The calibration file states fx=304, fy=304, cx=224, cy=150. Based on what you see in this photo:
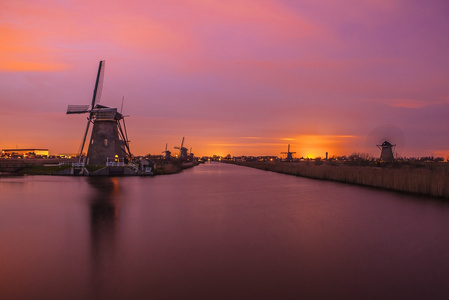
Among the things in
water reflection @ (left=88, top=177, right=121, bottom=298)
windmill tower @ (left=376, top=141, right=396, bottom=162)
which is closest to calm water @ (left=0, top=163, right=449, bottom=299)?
water reflection @ (left=88, top=177, right=121, bottom=298)

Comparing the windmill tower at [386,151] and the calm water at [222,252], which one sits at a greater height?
the windmill tower at [386,151]

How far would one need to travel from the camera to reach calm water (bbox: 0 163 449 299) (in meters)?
5.86

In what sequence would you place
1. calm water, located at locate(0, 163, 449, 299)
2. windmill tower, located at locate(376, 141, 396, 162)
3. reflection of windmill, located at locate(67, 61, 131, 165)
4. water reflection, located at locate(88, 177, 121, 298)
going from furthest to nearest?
windmill tower, located at locate(376, 141, 396, 162)
reflection of windmill, located at locate(67, 61, 131, 165)
water reflection, located at locate(88, 177, 121, 298)
calm water, located at locate(0, 163, 449, 299)

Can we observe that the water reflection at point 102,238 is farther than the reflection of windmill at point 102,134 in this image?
No

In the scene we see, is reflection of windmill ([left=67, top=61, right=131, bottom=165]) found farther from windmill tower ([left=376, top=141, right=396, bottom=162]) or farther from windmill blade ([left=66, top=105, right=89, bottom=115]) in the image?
windmill tower ([left=376, top=141, right=396, bottom=162])

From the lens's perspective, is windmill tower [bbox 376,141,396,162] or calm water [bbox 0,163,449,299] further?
windmill tower [bbox 376,141,396,162]

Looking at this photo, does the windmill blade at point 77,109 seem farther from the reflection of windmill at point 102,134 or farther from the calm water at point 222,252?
the calm water at point 222,252

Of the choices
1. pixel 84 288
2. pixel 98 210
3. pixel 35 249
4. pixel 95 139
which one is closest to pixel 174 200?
pixel 98 210

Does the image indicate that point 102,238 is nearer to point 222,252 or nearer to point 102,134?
point 222,252

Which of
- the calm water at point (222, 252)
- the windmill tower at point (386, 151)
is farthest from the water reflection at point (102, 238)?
the windmill tower at point (386, 151)

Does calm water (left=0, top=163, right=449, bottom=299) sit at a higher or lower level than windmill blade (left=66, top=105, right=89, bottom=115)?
lower

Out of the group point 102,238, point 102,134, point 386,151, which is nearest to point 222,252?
point 102,238

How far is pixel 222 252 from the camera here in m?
8.27

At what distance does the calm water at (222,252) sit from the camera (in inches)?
231
